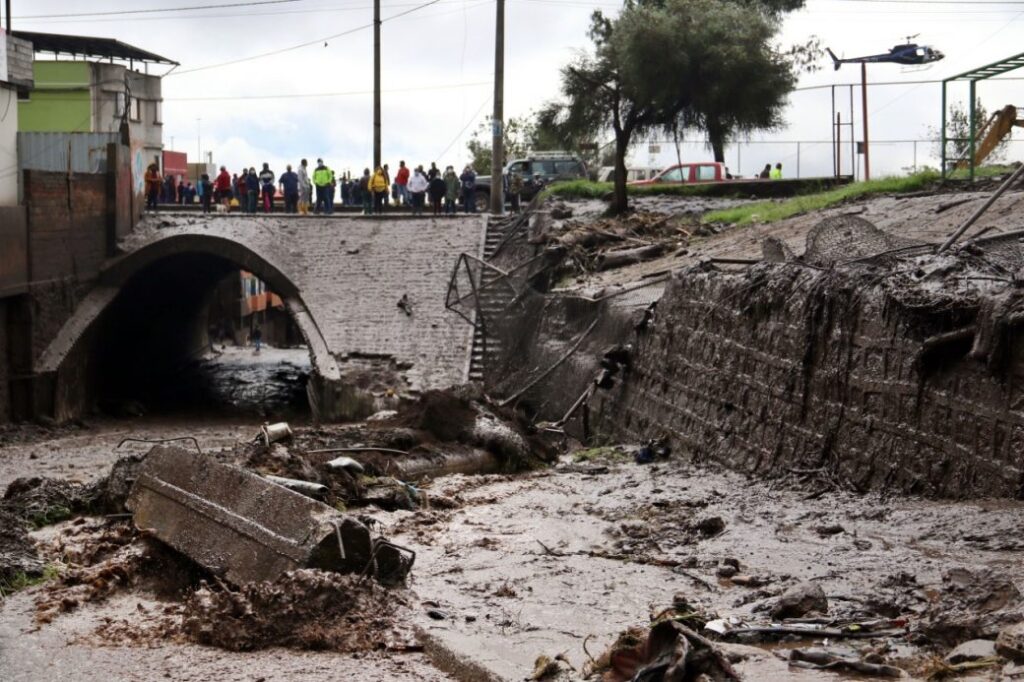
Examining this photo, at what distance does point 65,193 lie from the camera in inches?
1126

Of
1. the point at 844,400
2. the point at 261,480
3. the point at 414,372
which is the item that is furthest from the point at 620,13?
the point at 261,480

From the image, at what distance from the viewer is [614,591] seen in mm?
9703

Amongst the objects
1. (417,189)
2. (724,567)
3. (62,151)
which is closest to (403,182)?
(417,189)

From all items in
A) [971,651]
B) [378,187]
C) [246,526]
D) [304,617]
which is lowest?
[304,617]

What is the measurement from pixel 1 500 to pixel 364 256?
55.9ft

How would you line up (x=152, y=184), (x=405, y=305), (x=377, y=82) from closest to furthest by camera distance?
1. (x=405, y=305)
2. (x=152, y=184)
3. (x=377, y=82)

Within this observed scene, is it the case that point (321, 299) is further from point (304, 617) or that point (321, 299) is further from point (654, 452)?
point (304, 617)

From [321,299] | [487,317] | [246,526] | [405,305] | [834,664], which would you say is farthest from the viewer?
[321,299]

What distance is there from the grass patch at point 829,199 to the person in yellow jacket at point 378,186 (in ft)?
37.2

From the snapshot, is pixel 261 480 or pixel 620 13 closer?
pixel 261 480

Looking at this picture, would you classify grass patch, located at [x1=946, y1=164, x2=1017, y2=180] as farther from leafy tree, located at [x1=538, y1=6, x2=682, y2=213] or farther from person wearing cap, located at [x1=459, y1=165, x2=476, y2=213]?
person wearing cap, located at [x1=459, y1=165, x2=476, y2=213]

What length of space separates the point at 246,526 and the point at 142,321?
25.4 metres

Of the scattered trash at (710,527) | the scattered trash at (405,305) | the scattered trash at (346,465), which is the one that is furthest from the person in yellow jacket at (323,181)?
the scattered trash at (710,527)

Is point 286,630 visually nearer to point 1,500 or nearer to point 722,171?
point 1,500
